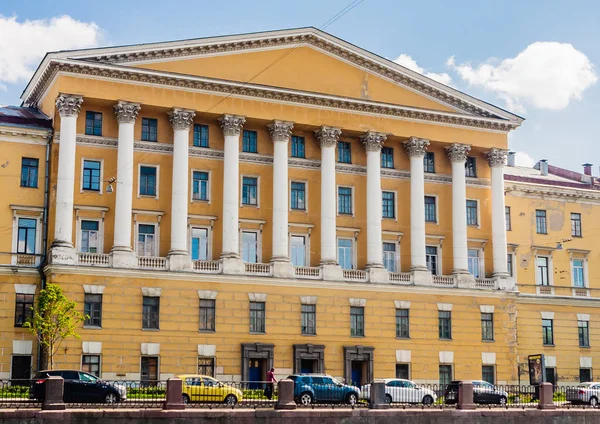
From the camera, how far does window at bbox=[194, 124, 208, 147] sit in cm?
5622

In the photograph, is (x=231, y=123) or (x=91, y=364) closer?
(x=91, y=364)

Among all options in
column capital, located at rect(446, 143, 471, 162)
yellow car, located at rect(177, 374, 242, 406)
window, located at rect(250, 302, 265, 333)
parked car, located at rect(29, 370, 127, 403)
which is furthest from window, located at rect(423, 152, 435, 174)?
parked car, located at rect(29, 370, 127, 403)

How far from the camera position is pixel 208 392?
40062 millimetres

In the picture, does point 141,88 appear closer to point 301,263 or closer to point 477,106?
point 301,263

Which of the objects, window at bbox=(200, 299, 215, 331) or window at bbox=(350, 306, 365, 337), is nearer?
window at bbox=(200, 299, 215, 331)

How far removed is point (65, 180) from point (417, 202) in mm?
21136

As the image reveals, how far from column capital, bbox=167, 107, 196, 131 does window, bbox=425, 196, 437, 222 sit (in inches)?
638

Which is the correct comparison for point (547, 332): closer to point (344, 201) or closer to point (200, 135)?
point (344, 201)

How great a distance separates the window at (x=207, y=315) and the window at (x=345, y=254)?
8.99 meters

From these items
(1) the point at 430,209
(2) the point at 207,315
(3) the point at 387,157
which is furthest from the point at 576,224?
(2) the point at 207,315

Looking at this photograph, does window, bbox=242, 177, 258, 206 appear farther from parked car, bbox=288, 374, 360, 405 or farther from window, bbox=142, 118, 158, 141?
parked car, bbox=288, 374, 360, 405

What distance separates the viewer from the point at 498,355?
6012 centimetres

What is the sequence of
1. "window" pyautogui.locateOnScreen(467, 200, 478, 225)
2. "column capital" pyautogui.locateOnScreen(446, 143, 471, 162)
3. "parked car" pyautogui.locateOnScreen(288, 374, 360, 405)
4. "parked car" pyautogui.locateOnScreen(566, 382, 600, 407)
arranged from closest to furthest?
"parked car" pyautogui.locateOnScreen(288, 374, 360, 405)
"parked car" pyautogui.locateOnScreen(566, 382, 600, 407)
"column capital" pyautogui.locateOnScreen(446, 143, 471, 162)
"window" pyautogui.locateOnScreen(467, 200, 478, 225)

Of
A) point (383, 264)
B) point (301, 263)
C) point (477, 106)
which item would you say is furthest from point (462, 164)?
point (301, 263)
